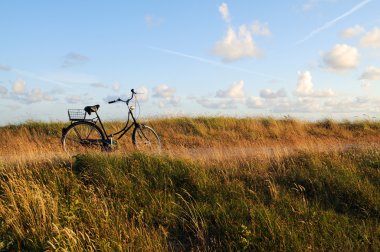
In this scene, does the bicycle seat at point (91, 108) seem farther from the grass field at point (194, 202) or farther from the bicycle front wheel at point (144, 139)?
the grass field at point (194, 202)

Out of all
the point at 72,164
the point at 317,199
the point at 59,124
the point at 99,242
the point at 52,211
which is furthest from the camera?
the point at 59,124

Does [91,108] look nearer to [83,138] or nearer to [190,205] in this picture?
[83,138]

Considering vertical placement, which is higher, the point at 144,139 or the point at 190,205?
the point at 144,139

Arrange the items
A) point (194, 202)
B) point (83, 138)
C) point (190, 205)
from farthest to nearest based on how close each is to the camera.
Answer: point (83, 138) → point (194, 202) → point (190, 205)

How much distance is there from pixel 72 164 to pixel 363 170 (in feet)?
21.1

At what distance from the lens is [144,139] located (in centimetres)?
1110

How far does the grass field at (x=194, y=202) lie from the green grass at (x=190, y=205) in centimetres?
2

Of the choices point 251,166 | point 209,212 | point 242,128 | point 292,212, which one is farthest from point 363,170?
point 242,128

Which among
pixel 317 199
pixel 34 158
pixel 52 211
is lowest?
pixel 317 199

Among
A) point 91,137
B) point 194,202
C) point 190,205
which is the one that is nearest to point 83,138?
point 91,137

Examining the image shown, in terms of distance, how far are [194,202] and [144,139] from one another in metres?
4.88

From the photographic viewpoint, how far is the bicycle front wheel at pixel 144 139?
11.0 m

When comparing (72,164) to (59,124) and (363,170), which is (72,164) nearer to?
(363,170)

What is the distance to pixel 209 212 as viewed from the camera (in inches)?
234
